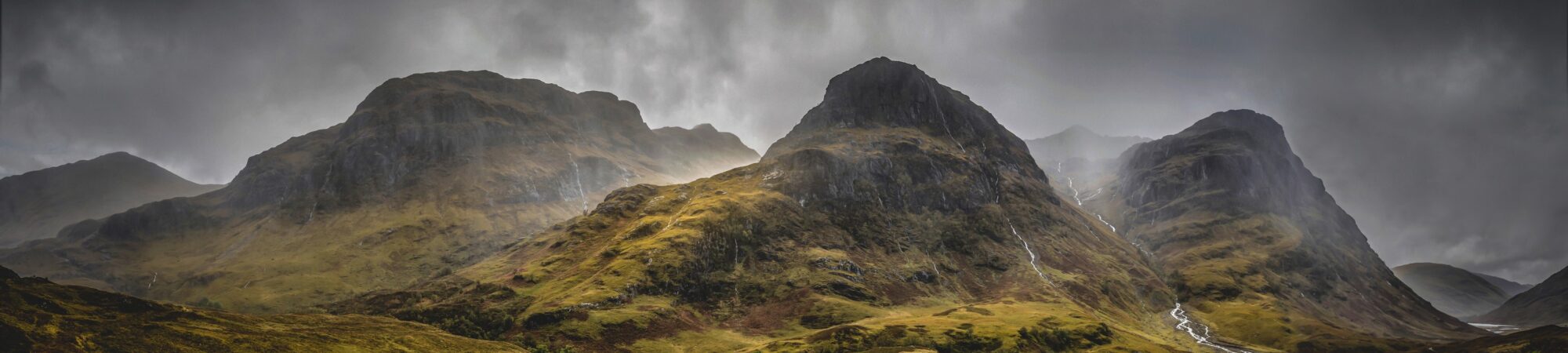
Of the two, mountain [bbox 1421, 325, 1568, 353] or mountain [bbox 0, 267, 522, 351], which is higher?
mountain [bbox 1421, 325, 1568, 353]

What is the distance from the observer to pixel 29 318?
64.0m

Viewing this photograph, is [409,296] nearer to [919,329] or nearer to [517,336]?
[517,336]

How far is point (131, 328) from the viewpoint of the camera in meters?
71.9

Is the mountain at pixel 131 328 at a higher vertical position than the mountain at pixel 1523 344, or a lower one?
lower

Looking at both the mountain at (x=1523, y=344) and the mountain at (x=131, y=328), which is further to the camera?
the mountain at (x=1523, y=344)

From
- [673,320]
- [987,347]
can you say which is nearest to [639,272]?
[673,320]

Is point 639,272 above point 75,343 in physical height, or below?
above

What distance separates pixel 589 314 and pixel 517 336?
17835 millimetres

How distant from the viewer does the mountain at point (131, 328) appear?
2472 inches

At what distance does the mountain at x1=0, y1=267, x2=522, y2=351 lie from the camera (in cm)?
6278

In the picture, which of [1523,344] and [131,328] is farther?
[1523,344]

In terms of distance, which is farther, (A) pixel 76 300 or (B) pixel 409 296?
(B) pixel 409 296

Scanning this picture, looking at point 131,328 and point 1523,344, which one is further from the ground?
point 1523,344

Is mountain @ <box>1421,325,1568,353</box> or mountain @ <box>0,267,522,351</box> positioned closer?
mountain @ <box>0,267,522,351</box>
